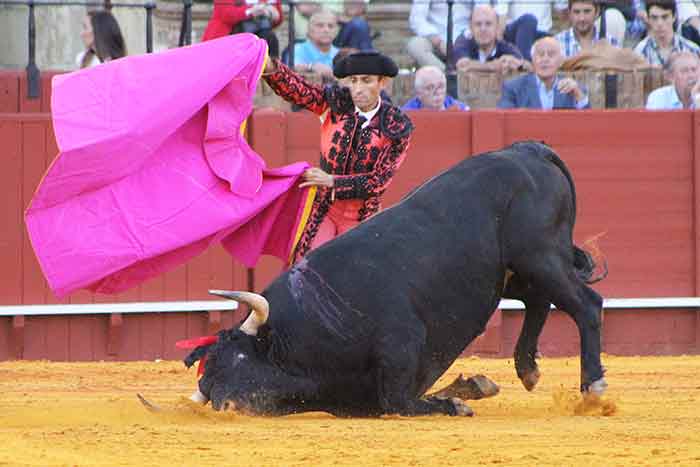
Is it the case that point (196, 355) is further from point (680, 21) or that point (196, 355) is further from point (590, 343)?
point (680, 21)

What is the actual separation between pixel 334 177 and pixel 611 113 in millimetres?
3737

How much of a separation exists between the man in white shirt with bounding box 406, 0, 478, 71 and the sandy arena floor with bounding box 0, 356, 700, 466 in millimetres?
3747

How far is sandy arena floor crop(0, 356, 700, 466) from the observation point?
512cm

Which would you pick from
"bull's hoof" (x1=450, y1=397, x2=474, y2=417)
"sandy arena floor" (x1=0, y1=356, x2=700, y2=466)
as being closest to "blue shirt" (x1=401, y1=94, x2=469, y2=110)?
"sandy arena floor" (x1=0, y1=356, x2=700, y2=466)

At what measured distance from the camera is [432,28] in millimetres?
11516

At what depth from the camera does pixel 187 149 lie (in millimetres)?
7043

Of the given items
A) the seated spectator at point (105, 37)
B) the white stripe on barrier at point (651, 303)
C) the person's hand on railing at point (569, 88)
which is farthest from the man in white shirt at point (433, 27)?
the seated spectator at point (105, 37)

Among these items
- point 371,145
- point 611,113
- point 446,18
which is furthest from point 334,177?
point 446,18

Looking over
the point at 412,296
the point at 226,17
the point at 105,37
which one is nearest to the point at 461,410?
the point at 412,296

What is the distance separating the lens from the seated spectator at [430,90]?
10297 mm

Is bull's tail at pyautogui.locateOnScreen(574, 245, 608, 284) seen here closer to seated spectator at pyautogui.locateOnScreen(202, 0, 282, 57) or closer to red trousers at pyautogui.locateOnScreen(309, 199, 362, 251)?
red trousers at pyautogui.locateOnScreen(309, 199, 362, 251)

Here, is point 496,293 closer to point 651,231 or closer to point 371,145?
point 371,145

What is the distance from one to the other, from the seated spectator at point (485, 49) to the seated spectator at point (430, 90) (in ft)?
1.86

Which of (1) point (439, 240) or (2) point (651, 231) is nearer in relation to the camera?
(1) point (439, 240)
